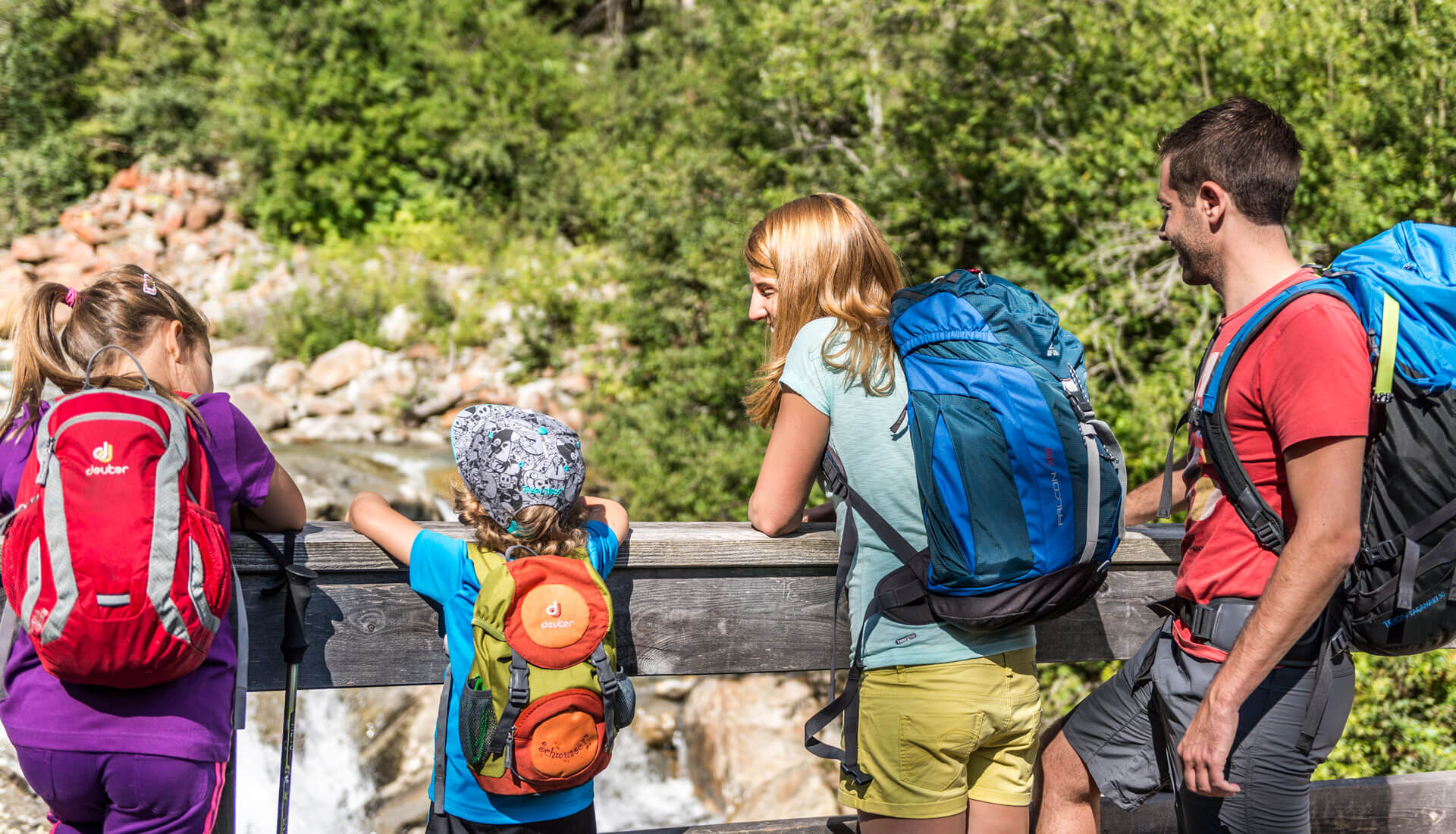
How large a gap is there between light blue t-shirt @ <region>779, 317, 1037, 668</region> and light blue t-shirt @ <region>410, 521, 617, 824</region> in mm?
692

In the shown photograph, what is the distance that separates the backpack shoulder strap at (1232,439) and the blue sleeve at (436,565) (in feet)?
4.63

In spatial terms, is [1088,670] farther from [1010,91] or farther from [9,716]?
[9,716]

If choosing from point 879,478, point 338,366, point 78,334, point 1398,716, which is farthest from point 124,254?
point 1398,716

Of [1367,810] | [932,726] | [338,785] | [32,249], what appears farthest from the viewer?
[32,249]

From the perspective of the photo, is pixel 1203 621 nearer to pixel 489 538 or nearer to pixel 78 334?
pixel 489 538

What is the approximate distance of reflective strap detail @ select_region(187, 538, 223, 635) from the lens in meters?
1.63

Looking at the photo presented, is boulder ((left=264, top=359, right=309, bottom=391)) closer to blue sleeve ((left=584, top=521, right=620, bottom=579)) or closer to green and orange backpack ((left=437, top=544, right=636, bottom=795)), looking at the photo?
blue sleeve ((left=584, top=521, right=620, bottom=579))

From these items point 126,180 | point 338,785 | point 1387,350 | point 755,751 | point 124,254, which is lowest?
point 338,785

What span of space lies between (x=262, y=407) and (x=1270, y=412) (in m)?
11.4

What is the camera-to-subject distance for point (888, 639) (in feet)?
6.33

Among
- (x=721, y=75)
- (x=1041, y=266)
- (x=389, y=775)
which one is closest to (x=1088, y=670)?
(x=1041, y=266)

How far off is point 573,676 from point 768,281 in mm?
888

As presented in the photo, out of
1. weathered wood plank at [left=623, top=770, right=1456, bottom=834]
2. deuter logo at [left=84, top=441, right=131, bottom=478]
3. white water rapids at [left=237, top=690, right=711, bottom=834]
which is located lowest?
white water rapids at [left=237, top=690, right=711, bottom=834]

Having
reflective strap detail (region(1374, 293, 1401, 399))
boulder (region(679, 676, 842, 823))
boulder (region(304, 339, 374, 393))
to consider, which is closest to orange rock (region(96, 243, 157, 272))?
boulder (region(304, 339, 374, 393))
